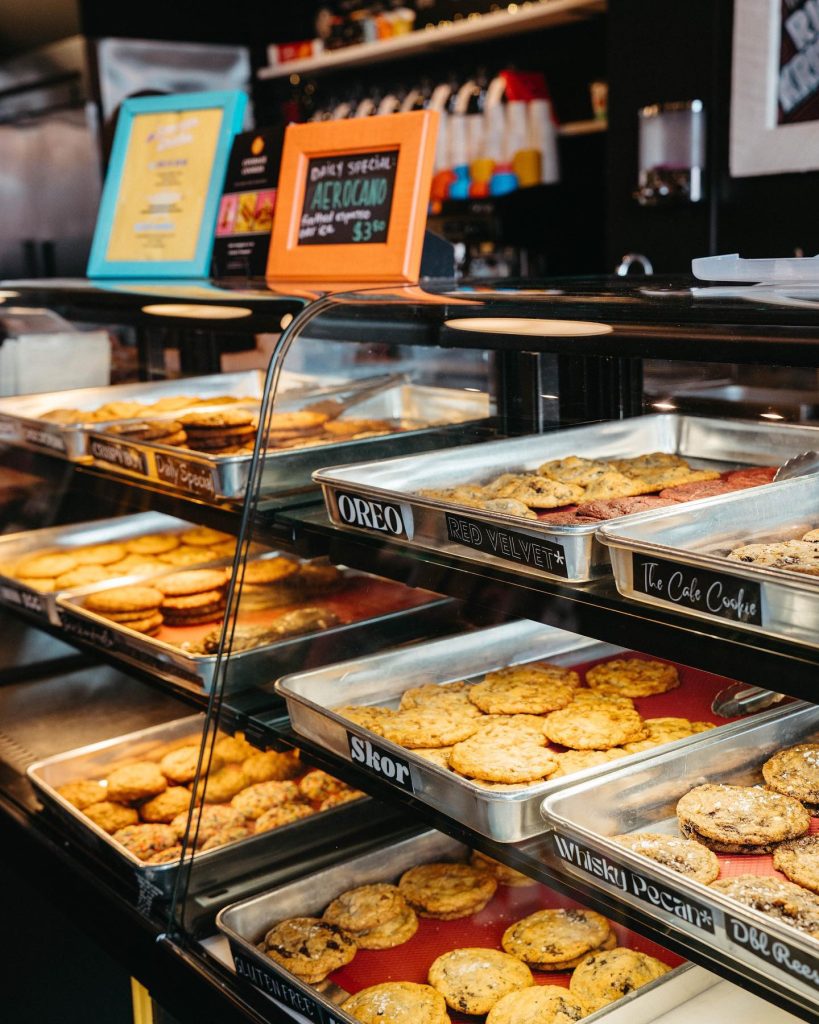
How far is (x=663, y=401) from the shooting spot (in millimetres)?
1525

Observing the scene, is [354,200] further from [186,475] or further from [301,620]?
[301,620]

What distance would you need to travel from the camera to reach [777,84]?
380 centimetres

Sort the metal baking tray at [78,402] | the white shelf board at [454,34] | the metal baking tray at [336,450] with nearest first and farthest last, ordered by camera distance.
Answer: the metal baking tray at [336,450] → the metal baking tray at [78,402] → the white shelf board at [454,34]

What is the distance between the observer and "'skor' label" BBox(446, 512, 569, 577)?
129 cm

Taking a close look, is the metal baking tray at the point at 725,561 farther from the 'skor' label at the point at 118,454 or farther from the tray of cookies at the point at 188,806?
the 'skor' label at the point at 118,454

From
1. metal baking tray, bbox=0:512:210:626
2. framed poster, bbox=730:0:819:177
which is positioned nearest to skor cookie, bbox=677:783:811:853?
metal baking tray, bbox=0:512:210:626

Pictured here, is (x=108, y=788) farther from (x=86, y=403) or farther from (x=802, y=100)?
(x=802, y=100)

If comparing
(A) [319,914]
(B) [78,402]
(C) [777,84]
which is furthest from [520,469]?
(C) [777,84]

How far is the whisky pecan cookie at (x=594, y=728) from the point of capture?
59.7 inches

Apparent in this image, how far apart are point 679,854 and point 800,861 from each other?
0.42 ft

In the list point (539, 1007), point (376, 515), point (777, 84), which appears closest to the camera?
point (539, 1007)

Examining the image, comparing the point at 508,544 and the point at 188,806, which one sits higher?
the point at 508,544

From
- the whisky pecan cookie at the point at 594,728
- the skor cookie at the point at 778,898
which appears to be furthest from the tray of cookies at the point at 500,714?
the skor cookie at the point at 778,898

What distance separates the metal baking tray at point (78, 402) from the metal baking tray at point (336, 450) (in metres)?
0.27
